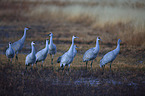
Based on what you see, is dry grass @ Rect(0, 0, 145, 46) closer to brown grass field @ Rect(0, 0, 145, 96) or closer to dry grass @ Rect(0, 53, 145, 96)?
brown grass field @ Rect(0, 0, 145, 96)

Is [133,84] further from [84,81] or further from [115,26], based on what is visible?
[115,26]

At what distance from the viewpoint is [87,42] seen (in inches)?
543

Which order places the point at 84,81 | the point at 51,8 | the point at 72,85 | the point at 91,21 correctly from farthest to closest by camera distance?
the point at 51,8 < the point at 91,21 < the point at 84,81 < the point at 72,85

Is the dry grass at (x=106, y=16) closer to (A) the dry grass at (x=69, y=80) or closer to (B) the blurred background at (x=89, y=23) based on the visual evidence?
(B) the blurred background at (x=89, y=23)

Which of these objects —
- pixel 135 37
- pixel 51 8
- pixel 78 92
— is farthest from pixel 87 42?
pixel 51 8

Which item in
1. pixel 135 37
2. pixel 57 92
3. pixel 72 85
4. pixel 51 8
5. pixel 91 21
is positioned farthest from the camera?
pixel 51 8

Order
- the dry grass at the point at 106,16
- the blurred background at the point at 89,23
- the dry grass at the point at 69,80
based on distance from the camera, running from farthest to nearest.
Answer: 1. the blurred background at the point at 89,23
2. the dry grass at the point at 106,16
3. the dry grass at the point at 69,80

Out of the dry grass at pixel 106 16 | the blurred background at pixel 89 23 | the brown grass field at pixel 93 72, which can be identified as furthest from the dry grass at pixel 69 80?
the dry grass at pixel 106 16

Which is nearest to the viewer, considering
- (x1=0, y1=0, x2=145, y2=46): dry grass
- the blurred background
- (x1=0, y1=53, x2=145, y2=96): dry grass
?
(x1=0, y1=53, x2=145, y2=96): dry grass

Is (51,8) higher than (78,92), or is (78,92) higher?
(51,8)

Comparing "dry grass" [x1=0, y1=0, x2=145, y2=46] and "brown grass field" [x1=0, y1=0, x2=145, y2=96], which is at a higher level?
"dry grass" [x1=0, y1=0, x2=145, y2=46]

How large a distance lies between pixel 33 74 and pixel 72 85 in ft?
5.06

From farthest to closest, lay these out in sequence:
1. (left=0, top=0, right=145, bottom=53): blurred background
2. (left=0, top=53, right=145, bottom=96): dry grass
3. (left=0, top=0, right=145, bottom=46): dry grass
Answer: (left=0, top=0, right=145, bottom=53): blurred background → (left=0, top=0, right=145, bottom=46): dry grass → (left=0, top=53, right=145, bottom=96): dry grass

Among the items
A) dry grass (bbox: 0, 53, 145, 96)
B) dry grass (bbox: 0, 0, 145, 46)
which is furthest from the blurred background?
dry grass (bbox: 0, 53, 145, 96)
